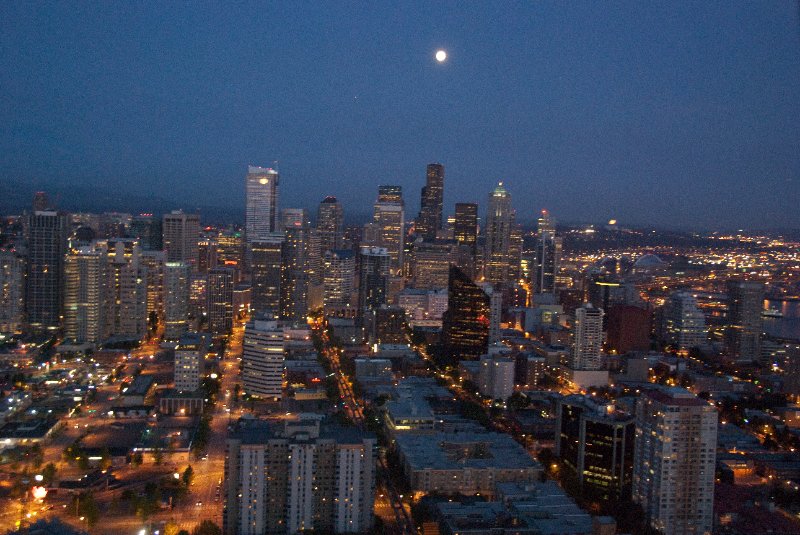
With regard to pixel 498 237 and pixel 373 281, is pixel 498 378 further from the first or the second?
pixel 498 237

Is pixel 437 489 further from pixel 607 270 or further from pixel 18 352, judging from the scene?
pixel 607 270

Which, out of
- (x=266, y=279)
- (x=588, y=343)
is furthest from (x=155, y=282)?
(x=588, y=343)

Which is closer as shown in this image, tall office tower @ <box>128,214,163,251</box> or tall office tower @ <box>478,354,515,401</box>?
tall office tower @ <box>478,354,515,401</box>

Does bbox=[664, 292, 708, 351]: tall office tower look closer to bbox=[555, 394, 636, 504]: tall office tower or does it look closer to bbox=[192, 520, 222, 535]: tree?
bbox=[555, 394, 636, 504]: tall office tower

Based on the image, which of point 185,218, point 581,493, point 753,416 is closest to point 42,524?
point 581,493

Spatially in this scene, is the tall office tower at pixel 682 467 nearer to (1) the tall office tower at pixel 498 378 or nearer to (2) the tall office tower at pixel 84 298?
(1) the tall office tower at pixel 498 378

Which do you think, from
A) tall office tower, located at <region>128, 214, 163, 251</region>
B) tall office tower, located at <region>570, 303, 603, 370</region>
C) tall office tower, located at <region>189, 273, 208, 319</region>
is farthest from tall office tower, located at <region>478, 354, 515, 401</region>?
tall office tower, located at <region>128, 214, 163, 251</region>
